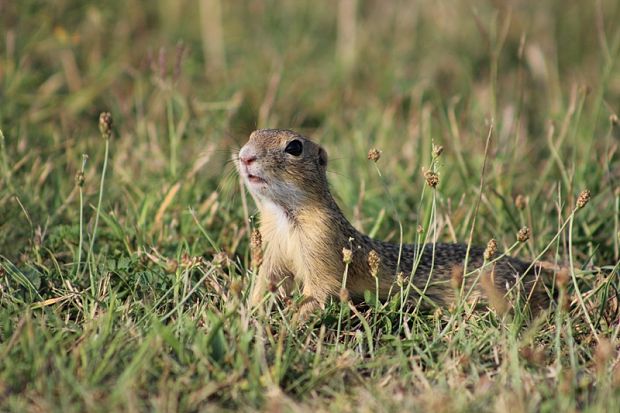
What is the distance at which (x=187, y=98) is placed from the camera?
6391 mm

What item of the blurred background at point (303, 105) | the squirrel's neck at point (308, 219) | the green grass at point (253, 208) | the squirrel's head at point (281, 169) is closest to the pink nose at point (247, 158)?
the squirrel's head at point (281, 169)

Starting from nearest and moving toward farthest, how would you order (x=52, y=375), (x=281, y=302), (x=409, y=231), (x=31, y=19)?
1. (x=52, y=375)
2. (x=281, y=302)
3. (x=409, y=231)
4. (x=31, y=19)

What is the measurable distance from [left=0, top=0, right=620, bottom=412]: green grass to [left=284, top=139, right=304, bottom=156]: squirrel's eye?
557 millimetres

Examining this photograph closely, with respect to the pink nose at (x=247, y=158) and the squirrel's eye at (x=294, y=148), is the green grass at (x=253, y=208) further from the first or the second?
the squirrel's eye at (x=294, y=148)

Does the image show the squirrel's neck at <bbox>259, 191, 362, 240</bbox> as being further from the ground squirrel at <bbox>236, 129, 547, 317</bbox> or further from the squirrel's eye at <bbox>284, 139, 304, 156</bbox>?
the squirrel's eye at <bbox>284, 139, 304, 156</bbox>

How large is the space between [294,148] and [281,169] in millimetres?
194

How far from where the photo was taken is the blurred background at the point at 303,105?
194 inches

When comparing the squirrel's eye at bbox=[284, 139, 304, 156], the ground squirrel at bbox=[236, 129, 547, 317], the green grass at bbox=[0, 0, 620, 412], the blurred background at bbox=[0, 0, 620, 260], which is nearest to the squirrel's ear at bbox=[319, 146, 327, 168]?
the ground squirrel at bbox=[236, 129, 547, 317]

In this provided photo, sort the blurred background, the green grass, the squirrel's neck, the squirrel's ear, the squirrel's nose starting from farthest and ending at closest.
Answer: the blurred background, the squirrel's ear, the squirrel's neck, the squirrel's nose, the green grass

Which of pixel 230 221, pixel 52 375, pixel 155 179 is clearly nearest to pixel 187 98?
pixel 155 179

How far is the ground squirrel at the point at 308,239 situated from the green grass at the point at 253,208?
0.72 ft

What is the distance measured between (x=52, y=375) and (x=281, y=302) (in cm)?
136

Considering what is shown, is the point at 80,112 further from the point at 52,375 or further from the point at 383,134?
the point at 52,375

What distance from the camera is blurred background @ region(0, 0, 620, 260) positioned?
492 cm
